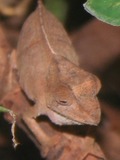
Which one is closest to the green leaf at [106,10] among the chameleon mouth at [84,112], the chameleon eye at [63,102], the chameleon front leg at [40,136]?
the chameleon mouth at [84,112]

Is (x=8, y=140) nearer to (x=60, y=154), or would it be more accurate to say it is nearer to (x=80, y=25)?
(x=60, y=154)

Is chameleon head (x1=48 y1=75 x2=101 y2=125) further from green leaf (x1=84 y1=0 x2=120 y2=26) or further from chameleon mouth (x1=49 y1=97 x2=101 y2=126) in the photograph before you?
green leaf (x1=84 y1=0 x2=120 y2=26)

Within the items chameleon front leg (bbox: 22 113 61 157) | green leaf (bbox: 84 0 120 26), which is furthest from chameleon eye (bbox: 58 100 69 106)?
green leaf (bbox: 84 0 120 26)

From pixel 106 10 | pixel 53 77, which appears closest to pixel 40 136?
pixel 53 77

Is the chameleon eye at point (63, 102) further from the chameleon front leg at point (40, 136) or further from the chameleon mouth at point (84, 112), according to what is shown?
the chameleon front leg at point (40, 136)

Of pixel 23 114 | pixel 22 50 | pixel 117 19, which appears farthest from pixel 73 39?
pixel 117 19

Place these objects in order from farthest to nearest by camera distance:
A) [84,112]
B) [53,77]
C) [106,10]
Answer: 1. [53,77]
2. [84,112]
3. [106,10]

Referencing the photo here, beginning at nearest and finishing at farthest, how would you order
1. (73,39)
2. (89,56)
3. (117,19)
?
(117,19)
(89,56)
(73,39)

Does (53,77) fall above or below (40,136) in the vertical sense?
above

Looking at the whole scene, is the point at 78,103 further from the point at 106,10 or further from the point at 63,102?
the point at 106,10
